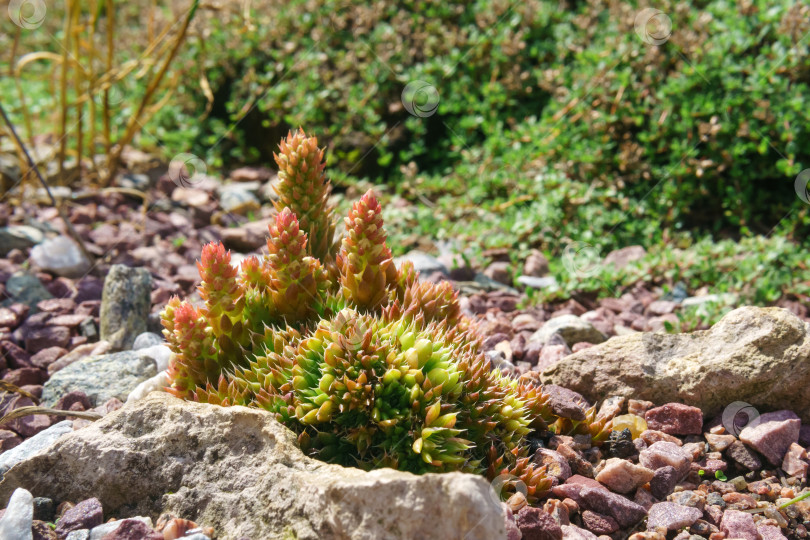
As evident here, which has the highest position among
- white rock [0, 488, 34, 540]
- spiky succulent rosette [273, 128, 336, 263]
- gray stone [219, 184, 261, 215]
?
spiky succulent rosette [273, 128, 336, 263]

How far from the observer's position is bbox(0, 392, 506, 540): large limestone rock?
2.24 metres

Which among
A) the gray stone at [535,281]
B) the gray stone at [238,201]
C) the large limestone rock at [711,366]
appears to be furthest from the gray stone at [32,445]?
the gray stone at [238,201]

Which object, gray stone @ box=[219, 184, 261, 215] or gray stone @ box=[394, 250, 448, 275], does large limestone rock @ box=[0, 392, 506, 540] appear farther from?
gray stone @ box=[219, 184, 261, 215]

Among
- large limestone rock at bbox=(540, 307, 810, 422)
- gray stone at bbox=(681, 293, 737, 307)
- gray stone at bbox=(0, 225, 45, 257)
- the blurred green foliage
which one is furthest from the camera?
the blurred green foliage

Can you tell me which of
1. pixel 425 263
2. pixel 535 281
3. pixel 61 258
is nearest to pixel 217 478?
pixel 425 263

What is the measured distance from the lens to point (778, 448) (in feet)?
10.3

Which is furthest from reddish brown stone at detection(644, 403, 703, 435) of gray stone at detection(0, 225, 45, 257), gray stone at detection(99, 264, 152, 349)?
gray stone at detection(0, 225, 45, 257)

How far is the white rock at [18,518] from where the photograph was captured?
2422mm

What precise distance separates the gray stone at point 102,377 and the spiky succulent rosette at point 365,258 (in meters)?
1.28

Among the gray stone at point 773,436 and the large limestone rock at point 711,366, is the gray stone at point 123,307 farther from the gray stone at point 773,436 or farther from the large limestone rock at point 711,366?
the gray stone at point 773,436

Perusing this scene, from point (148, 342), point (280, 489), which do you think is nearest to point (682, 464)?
point (280, 489)

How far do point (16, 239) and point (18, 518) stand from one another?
3398mm

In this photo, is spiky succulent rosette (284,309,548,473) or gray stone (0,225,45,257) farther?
gray stone (0,225,45,257)

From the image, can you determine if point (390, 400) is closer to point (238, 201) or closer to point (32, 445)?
point (32, 445)
